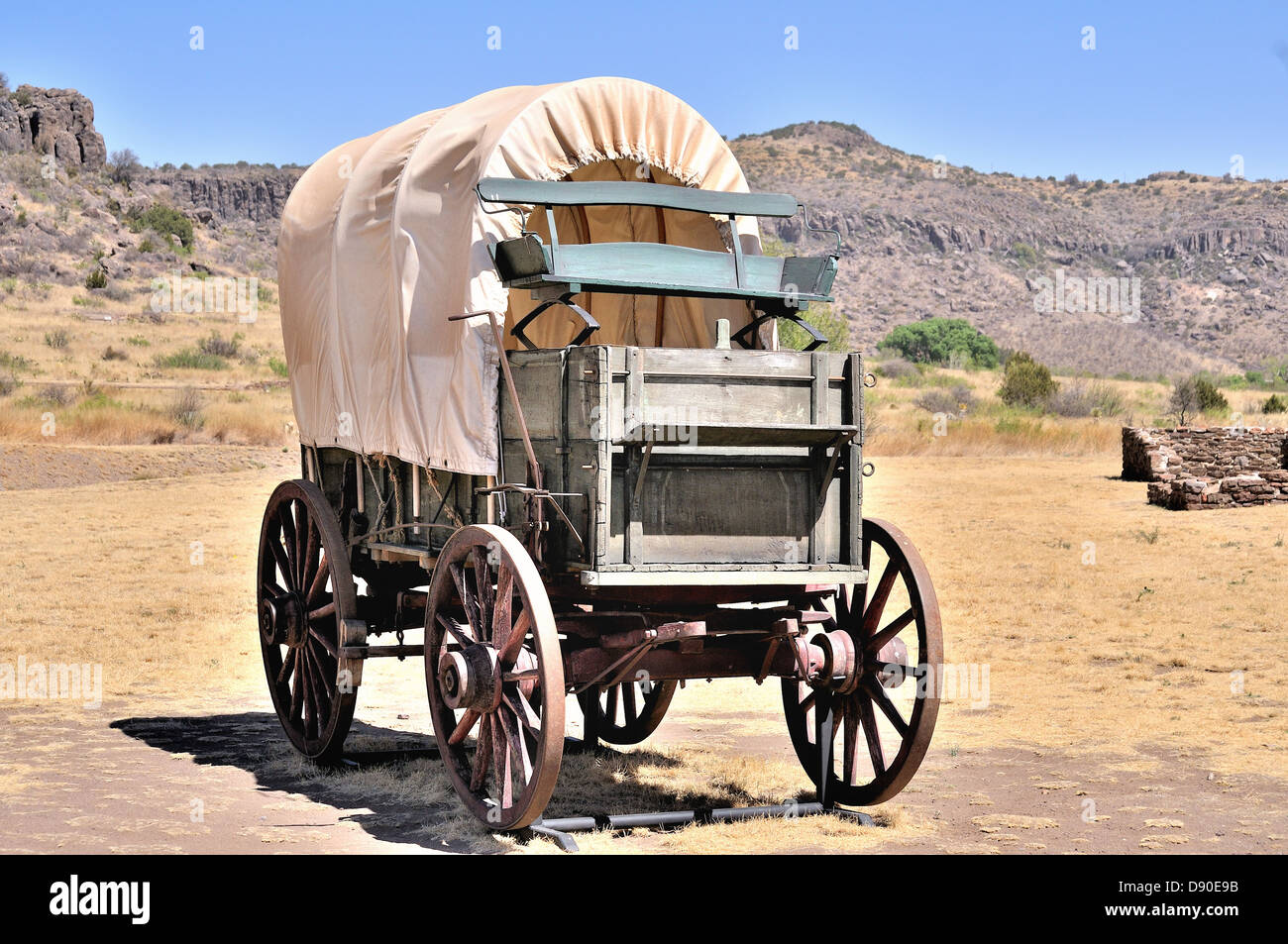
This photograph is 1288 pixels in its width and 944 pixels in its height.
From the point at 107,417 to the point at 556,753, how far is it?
82.4 ft

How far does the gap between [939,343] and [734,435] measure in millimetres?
59740

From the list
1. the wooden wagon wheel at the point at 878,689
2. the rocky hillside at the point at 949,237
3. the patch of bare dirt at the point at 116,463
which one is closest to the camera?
the wooden wagon wheel at the point at 878,689

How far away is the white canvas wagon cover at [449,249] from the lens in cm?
677

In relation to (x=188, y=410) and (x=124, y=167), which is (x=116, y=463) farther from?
(x=124, y=167)

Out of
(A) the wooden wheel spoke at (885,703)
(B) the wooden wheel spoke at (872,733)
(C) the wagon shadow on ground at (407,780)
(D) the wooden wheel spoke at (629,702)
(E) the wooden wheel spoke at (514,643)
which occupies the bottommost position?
(C) the wagon shadow on ground at (407,780)

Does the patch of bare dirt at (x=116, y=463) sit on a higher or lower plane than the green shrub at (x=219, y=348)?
lower

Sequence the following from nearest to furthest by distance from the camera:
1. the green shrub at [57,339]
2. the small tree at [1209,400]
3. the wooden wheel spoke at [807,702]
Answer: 1. the wooden wheel spoke at [807,702]
2. the small tree at [1209,400]
3. the green shrub at [57,339]

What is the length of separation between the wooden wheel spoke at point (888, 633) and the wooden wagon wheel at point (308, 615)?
105 inches

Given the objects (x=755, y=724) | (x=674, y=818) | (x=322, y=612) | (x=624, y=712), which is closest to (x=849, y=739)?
(x=674, y=818)

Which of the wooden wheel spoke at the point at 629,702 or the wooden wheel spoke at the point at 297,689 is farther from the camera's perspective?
the wooden wheel spoke at the point at 629,702

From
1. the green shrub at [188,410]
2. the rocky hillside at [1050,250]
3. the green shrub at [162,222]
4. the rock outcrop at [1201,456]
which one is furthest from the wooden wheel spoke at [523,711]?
the rocky hillside at [1050,250]

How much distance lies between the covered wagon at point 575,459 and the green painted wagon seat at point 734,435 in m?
0.02

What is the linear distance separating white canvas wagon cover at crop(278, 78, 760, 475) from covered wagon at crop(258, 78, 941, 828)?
2cm

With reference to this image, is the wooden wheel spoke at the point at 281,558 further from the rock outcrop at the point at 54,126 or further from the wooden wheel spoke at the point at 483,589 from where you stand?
the rock outcrop at the point at 54,126
